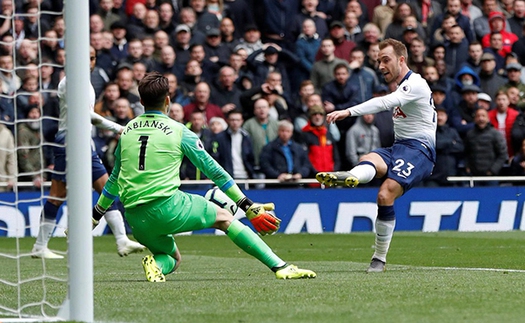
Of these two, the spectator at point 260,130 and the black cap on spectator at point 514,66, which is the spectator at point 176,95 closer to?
the spectator at point 260,130

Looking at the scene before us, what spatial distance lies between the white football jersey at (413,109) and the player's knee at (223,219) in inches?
87.3

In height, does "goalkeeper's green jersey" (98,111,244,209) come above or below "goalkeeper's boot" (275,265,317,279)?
above

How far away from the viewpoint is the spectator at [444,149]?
63.0 ft

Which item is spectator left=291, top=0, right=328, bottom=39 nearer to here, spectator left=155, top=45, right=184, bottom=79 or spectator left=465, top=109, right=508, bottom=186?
spectator left=155, top=45, right=184, bottom=79

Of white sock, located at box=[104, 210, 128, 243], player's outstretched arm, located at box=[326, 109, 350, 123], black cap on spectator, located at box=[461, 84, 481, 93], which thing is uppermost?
player's outstretched arm, located at box=[326, 109, 350, 123]

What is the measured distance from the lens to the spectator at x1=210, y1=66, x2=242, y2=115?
63.4 feet

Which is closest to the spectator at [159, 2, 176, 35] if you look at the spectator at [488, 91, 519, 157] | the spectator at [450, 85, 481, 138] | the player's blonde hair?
the spectator at [450, 85, 481, 138]

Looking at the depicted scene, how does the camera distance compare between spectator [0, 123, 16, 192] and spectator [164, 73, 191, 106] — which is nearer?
spectator [0, 123, 16, 192]

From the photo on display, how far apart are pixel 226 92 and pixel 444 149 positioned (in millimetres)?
4024

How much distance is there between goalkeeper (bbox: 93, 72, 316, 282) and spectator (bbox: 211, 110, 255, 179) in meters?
9.14

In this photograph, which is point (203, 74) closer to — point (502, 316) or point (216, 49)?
point (216, 49)

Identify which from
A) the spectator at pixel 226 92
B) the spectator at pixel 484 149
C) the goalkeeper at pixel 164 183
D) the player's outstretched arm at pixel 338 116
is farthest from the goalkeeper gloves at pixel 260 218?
the spectator at pixel 484 149

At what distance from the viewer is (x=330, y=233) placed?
18.8 meters

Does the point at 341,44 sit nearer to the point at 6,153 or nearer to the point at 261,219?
the point at 6,153
